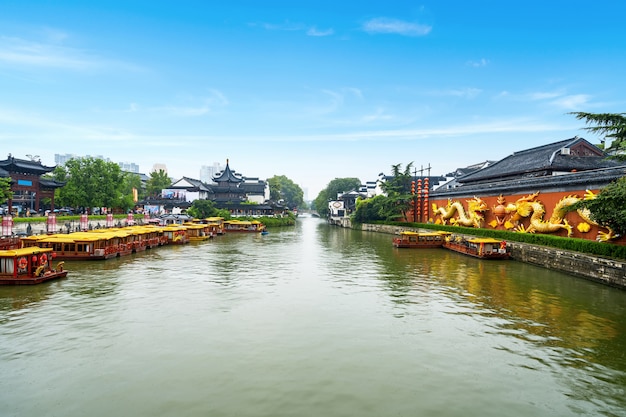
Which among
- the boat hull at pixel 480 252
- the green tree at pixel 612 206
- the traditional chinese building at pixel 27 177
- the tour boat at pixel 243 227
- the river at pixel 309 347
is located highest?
the traditional chinese building at pixel 27 177

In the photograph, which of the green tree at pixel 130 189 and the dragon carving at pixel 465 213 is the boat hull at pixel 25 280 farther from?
the green tree at pixel 130 189

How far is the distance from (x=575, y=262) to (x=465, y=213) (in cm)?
1867

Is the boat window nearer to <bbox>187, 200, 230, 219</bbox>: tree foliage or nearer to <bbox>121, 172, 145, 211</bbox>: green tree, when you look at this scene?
<bbox>121, 172, 145, 211</bbox>: green tree

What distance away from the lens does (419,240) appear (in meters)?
38.9

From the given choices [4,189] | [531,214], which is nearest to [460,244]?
[531,214]

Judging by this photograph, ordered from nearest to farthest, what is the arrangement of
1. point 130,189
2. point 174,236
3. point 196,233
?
point 174,236 < point 196,233 < point 130,189

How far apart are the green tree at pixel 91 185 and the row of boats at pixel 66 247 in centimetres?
1935

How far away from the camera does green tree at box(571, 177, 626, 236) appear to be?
755 inches

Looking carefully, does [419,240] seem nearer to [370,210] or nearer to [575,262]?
[575,262]

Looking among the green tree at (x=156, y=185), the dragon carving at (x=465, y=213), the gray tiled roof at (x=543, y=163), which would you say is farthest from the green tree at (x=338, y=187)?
the gray tiled roof at (x=543, y=163)

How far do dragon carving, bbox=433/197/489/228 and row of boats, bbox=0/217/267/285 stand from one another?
28146mm

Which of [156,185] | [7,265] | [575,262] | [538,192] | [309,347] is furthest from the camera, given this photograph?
[156,185]

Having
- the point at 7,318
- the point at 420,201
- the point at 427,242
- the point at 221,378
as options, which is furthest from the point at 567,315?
the point at 420,201

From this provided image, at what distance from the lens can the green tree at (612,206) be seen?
1917 cm
